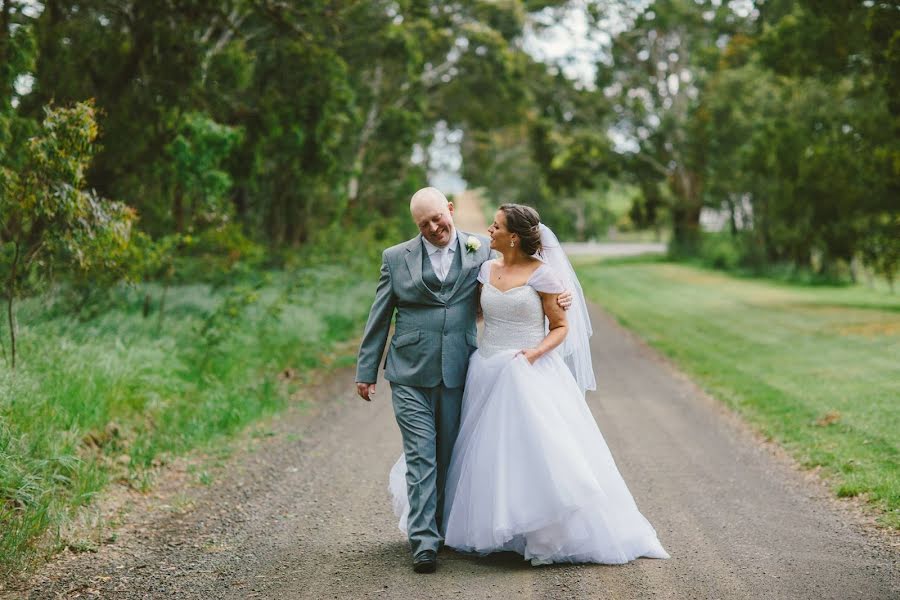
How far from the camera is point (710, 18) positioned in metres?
43.4

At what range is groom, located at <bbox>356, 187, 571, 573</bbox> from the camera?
5816mm

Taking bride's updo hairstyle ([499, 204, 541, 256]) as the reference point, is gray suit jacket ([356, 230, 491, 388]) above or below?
below

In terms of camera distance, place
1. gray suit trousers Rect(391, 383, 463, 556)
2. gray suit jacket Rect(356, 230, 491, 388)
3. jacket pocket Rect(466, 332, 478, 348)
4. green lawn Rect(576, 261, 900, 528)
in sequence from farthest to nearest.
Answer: green lawn Rect(576, 261, 900, 528) < jacket pocket Rect(466, 332, 478, 348) < gray suit jacket Rect(356, 230, 491, 388) < gray suit trousers Rect(391, 383, 463, 556)

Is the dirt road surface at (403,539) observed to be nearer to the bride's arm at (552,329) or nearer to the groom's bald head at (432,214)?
the bride's arm at (552,329)

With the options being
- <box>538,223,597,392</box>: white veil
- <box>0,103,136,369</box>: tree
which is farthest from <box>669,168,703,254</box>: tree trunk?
<box>538,223,597,392</box>: white veil

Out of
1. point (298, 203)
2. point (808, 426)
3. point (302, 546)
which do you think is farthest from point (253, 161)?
point (302, 546)

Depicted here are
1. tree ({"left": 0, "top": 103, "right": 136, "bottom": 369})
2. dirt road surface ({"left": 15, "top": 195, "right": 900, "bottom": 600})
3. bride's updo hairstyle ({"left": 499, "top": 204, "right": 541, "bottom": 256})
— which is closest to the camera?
dirt road surface ({"left": 15, "top": 195, "right": 900, "bottom": 600})

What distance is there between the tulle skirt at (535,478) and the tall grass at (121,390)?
2.54m

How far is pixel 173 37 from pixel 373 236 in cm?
1502

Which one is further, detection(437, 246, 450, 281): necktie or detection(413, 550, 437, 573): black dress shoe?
detection(437, 246, 450, 281): necktie

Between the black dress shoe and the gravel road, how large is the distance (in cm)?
9

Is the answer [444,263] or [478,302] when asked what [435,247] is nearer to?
[444,263]

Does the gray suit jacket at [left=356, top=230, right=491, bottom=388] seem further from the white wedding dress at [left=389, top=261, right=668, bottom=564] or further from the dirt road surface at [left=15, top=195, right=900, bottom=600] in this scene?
the dirt road surface at [left=15, top=195, right=900, bottom=600]

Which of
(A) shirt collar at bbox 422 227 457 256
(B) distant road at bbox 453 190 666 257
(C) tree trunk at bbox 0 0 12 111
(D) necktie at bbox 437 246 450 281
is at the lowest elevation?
(B) distant road at bbox 453 190 666 257
